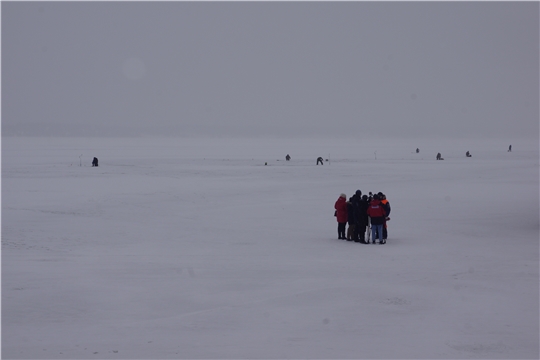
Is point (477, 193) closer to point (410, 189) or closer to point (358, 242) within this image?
point (410, 189)

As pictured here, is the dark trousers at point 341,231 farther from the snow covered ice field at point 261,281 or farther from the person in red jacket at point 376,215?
the person in red jacket at point 376,215

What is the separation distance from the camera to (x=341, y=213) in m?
16.4

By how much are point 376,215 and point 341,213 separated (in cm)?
105

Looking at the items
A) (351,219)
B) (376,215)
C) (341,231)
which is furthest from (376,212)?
(341,231)

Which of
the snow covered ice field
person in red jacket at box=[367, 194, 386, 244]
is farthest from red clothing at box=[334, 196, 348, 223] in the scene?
person in red jacket at box=[367, 194, 386, 244]

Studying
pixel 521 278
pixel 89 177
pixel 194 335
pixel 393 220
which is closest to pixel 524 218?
pixel 393 220

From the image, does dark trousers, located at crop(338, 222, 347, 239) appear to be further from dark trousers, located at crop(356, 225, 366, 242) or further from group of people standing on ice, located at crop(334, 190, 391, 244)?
dark trousers, located at crop(356, 225, 366, 242)

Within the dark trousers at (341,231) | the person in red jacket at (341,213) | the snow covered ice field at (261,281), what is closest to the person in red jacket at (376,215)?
the snow covered ice field at (261,281)

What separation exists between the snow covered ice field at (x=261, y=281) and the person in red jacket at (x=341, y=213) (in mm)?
273

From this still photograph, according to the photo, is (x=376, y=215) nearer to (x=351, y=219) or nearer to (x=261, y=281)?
(x=351, y=219)

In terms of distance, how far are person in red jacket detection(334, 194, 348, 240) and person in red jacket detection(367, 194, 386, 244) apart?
77cm

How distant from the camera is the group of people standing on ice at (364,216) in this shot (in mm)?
15688

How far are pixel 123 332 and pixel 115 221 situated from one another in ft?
36.3

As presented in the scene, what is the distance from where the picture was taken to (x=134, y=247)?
49.9 feet
